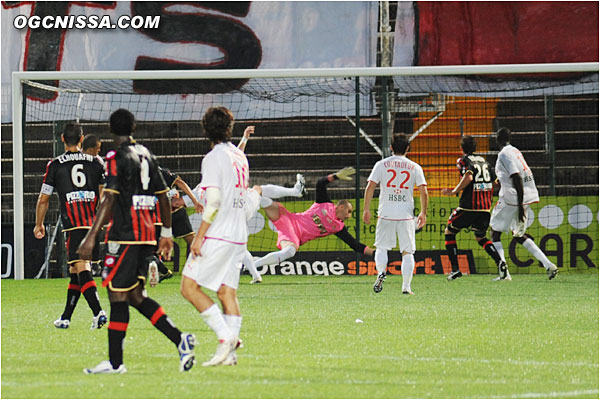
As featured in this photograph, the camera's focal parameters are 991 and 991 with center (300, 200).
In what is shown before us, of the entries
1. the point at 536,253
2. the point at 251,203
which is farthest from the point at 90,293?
the point at 536,253

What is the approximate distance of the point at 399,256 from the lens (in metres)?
16.4

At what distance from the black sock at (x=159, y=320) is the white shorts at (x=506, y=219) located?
28.3 ft

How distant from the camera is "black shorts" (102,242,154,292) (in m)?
6.47

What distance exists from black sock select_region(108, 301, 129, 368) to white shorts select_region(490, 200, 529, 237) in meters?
8.92

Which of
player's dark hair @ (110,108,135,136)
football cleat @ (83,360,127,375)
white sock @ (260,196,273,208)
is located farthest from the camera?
white sock @ (260,196,273,208)

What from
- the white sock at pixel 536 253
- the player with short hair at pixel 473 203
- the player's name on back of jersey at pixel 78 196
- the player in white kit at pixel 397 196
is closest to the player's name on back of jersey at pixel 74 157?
the player's name on back of jersey at pixel 78 196

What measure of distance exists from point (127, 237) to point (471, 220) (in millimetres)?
8707

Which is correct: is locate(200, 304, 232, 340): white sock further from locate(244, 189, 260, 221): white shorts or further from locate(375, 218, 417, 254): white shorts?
locate(375, 218, 417, 254): white shorts

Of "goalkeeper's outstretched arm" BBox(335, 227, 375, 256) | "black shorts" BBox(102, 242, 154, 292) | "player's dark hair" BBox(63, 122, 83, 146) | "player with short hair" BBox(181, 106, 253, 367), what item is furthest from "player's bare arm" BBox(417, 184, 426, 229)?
"black shorts" BBox(102, 242, 154, 292)

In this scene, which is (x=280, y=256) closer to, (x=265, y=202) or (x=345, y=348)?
(x=265, y=202)

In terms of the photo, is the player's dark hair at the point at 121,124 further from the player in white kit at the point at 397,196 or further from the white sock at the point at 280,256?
the white sock at the point at 280,256

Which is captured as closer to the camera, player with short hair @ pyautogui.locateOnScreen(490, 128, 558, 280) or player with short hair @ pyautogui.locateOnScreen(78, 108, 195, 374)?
player with short hair @ pyautogui.locateOnScreen(78, 108, 195, 374)

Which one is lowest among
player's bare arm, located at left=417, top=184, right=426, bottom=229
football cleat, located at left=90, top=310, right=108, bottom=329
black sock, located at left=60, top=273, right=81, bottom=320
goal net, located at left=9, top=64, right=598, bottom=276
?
football cleat, located at left=90, top=310, right=108, bottom=329

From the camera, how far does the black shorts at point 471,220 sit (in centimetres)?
1446
